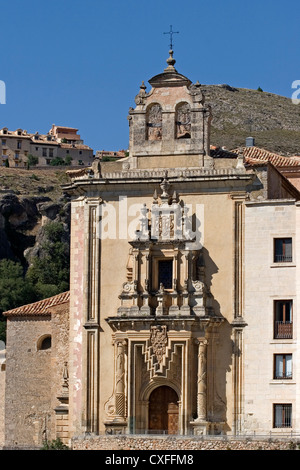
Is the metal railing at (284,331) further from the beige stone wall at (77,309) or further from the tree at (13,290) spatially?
the tree at (13,290)

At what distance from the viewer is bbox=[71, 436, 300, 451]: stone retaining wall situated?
141 ft

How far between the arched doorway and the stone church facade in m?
0.03

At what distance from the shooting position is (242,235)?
47.8 m

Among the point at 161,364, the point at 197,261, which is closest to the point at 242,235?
the point at 197,261

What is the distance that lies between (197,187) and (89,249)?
4103 millimetres

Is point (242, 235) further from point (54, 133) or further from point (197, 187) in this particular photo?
point (54, 133)

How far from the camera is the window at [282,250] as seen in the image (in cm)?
4722

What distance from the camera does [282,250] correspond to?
1863 inches

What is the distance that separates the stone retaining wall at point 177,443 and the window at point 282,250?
21.3 ft

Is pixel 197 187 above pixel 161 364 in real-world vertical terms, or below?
above

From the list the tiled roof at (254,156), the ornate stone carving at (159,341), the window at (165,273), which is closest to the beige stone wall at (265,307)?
the tiled roof at (254,156)

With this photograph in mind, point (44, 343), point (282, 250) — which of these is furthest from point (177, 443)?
point (44, 343)

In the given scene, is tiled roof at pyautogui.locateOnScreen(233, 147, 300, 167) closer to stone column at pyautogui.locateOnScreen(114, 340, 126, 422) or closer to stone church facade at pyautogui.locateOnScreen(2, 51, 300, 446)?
stone church facade at pyautogui.locateOnScreen(2, 51, 300, 446)

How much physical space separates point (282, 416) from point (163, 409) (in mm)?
3802
